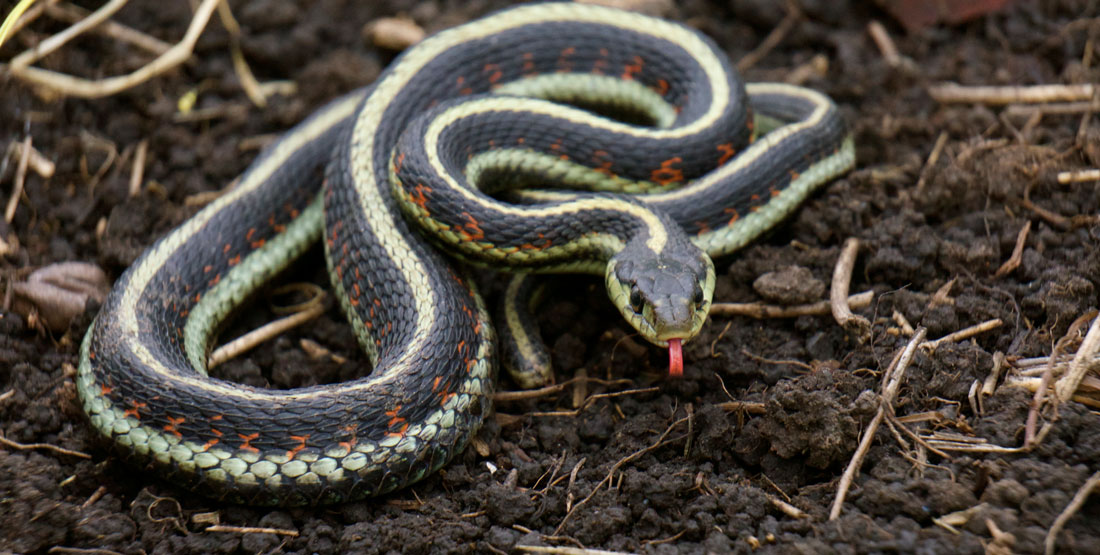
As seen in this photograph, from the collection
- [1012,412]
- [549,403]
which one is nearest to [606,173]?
[549,403]

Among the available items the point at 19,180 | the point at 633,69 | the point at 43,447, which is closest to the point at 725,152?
the point at 633,69

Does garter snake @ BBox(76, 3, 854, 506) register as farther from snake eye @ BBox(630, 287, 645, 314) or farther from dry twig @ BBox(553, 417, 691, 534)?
dry twig @ BBox(553, 417, 691, 534)

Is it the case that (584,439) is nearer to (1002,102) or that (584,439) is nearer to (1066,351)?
(1066,351)

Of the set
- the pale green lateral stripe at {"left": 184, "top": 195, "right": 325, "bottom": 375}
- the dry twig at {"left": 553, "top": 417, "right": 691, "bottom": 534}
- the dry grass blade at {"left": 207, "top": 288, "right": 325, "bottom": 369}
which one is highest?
the pale green lateral stripe at {"left": 184, "top": 195, "right": 325, "bottom": 375}

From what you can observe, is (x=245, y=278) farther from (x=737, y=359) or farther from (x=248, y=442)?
(x=737, y=359)

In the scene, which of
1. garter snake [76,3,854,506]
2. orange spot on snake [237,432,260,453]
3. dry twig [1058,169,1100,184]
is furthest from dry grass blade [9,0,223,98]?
dry twig [1058,169,1100,184]

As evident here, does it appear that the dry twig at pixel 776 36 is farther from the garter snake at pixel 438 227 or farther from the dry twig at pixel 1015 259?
the dry twig at pixel 1015 259
